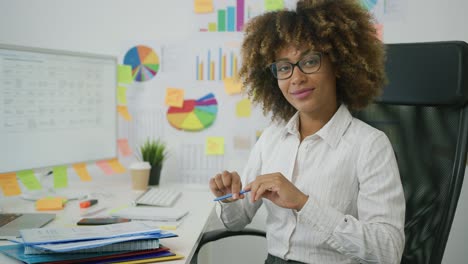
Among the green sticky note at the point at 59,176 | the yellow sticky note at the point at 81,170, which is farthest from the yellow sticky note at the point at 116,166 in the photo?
the green sticky note at the point at 59,176

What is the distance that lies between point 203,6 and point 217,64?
248 mm

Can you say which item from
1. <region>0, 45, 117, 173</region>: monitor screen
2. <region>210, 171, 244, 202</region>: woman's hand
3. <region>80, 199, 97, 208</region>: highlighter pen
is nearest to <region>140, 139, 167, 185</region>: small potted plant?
<region>0, 45, 117, 173</region>: monitor screen

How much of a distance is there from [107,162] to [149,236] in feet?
3.20

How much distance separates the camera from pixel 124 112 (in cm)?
191

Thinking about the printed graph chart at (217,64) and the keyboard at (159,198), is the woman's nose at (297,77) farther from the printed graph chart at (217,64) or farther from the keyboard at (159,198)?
the printed graph chart at (217,64)

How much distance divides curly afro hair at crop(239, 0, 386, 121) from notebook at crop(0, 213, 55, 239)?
2.48 feet

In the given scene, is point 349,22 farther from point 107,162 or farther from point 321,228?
point 107,162

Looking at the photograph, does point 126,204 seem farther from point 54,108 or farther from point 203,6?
point 203,6

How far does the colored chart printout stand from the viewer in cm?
187

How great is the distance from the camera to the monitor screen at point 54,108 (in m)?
1.38

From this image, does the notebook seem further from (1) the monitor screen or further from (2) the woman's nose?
(2) the woman's nose

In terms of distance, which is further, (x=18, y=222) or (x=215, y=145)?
(x=215, y=145)

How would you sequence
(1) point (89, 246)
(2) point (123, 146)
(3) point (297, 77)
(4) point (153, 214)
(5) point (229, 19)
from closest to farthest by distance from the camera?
(1) point (89, 246)
(3) point (297, 77)
(4) point (153, 214)
(5) point (229, 19)
(2) point (123, 146)

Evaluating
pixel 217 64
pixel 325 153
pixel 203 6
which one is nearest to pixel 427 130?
pixel 325 153
